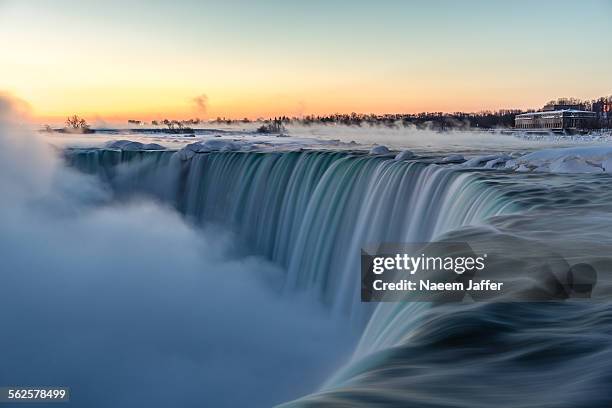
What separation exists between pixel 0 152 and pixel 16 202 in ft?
19.4

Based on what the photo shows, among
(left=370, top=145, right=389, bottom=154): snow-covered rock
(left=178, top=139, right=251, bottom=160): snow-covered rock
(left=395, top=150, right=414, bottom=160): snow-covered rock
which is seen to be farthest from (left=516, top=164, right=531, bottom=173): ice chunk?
(left=178, top=139, right=251, bottom=160): snow-covered rock

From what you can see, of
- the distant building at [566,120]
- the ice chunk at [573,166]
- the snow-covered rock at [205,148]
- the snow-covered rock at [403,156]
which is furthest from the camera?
the distant building at [566,120]

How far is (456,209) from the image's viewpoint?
33.6ft

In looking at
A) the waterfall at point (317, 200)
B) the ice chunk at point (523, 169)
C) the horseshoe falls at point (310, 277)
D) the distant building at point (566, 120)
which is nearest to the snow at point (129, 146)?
the horseshoe falls at point (310, 277)

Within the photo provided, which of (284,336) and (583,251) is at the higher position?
(583,251)

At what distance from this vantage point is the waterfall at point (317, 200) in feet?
38.5

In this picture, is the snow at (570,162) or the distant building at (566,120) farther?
the distant building at (566,120)

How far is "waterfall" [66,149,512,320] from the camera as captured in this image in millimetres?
11750

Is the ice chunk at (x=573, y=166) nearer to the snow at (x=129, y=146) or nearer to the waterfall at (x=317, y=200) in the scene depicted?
the waterfall at (x=317, y=200)

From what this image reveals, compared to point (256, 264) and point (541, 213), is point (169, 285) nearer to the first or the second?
point (256, 264)

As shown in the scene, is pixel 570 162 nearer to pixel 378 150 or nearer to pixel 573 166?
pixel 573 166

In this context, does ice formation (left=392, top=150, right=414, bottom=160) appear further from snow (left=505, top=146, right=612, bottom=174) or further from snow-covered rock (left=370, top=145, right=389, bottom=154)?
snow (left=505, top=146, right=612, bottom=174)

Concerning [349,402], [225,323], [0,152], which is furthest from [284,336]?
[0,152]

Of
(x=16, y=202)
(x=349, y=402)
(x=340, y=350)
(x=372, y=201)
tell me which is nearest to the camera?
(x=349, y=402)
